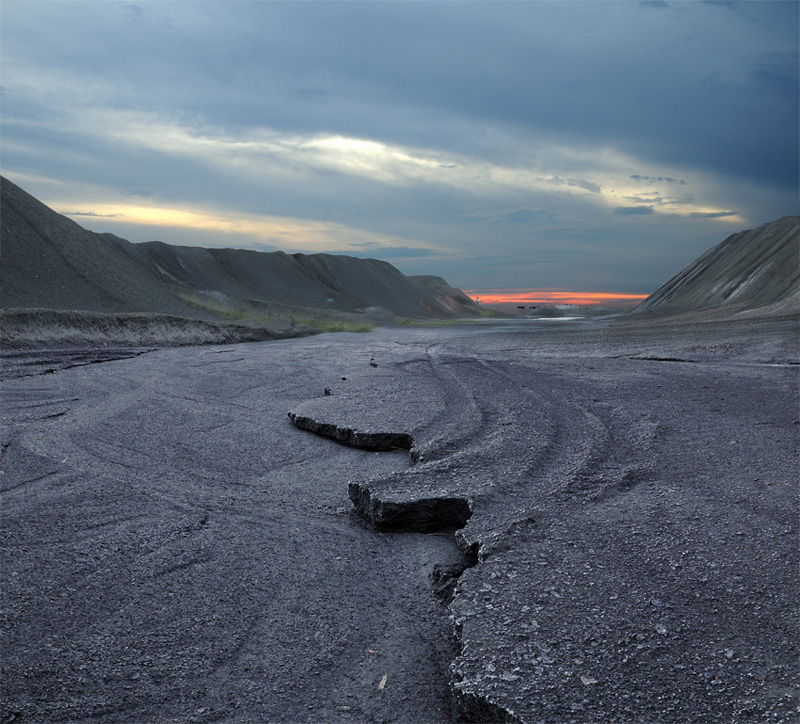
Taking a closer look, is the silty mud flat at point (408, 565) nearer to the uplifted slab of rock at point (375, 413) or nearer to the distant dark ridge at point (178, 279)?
the uplifted slab of rock at point (375, 413)

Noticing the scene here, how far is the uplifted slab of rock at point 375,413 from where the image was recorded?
489 cm

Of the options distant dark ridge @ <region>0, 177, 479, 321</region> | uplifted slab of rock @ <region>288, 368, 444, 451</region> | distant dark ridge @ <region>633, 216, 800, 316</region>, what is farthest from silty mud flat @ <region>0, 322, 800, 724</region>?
distant dark ridge @ <region>633, 216, 800, 316</region>

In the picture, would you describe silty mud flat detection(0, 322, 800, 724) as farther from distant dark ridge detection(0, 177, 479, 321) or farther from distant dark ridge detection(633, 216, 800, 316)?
distant dark ridge detection(633, 216, 800, 316)

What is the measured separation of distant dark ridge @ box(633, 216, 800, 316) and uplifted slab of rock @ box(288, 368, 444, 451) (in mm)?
17376

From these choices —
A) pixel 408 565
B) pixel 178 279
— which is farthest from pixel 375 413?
pixel 178 279

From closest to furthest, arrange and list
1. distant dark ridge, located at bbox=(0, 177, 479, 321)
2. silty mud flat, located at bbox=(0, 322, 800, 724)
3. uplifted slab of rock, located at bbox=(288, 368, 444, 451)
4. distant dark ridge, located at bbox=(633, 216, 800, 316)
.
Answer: silty mud flat, located at bbox=(0, 322, 800, 724), uplifted slab of rock, located at bbox=(288, 368, 444, 451), distant dark ridge, located at bbox=(0, 177, 479, 321), distant dark ridge, located at bbox=(633, 216, 800, 316)

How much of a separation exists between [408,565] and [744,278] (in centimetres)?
3760

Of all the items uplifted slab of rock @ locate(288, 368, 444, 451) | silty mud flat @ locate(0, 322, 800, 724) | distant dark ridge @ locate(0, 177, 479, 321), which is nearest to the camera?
silty mud flat @ locate(0, 322, 800, 724)

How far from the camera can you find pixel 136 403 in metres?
6.46

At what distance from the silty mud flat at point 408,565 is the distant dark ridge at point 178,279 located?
14.0 meters

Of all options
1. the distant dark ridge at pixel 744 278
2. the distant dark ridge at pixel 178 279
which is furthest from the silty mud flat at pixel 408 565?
the distant dark ridge at pixel 744 278

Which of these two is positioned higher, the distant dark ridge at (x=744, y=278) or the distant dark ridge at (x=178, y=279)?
the distant dark ridge at (x=744, y=278)

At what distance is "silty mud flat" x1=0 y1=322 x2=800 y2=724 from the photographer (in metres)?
1.98

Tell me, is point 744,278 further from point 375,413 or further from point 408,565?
point 408,565
